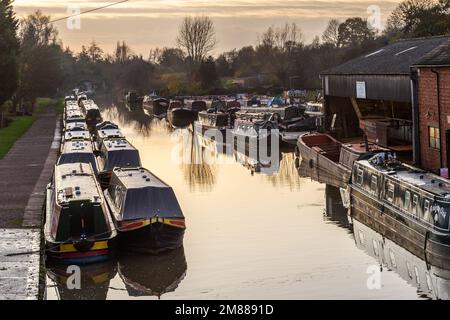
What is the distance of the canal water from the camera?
21.9 metres

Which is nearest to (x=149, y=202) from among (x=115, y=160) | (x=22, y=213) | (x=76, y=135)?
(x=22, y=213)

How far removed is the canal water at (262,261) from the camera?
2194cm

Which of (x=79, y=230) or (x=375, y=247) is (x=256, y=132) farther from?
(x=79, y=230)

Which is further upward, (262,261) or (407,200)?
(407,200)

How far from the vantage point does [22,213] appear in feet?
97.3

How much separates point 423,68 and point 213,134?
38.3 m

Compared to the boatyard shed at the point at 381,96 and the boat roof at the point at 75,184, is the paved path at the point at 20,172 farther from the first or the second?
the boatyard shed at the point at 381,96

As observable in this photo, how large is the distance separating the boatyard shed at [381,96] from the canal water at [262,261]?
533 centimetres

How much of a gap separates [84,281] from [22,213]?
24.2ft

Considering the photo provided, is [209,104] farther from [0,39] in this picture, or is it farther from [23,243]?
[23,243]

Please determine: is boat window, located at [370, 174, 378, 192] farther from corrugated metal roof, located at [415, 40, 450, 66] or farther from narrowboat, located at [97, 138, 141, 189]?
narrowboat, located at [97, 138, 141, 189]

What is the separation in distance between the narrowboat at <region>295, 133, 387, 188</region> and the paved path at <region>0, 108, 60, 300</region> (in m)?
13.1
